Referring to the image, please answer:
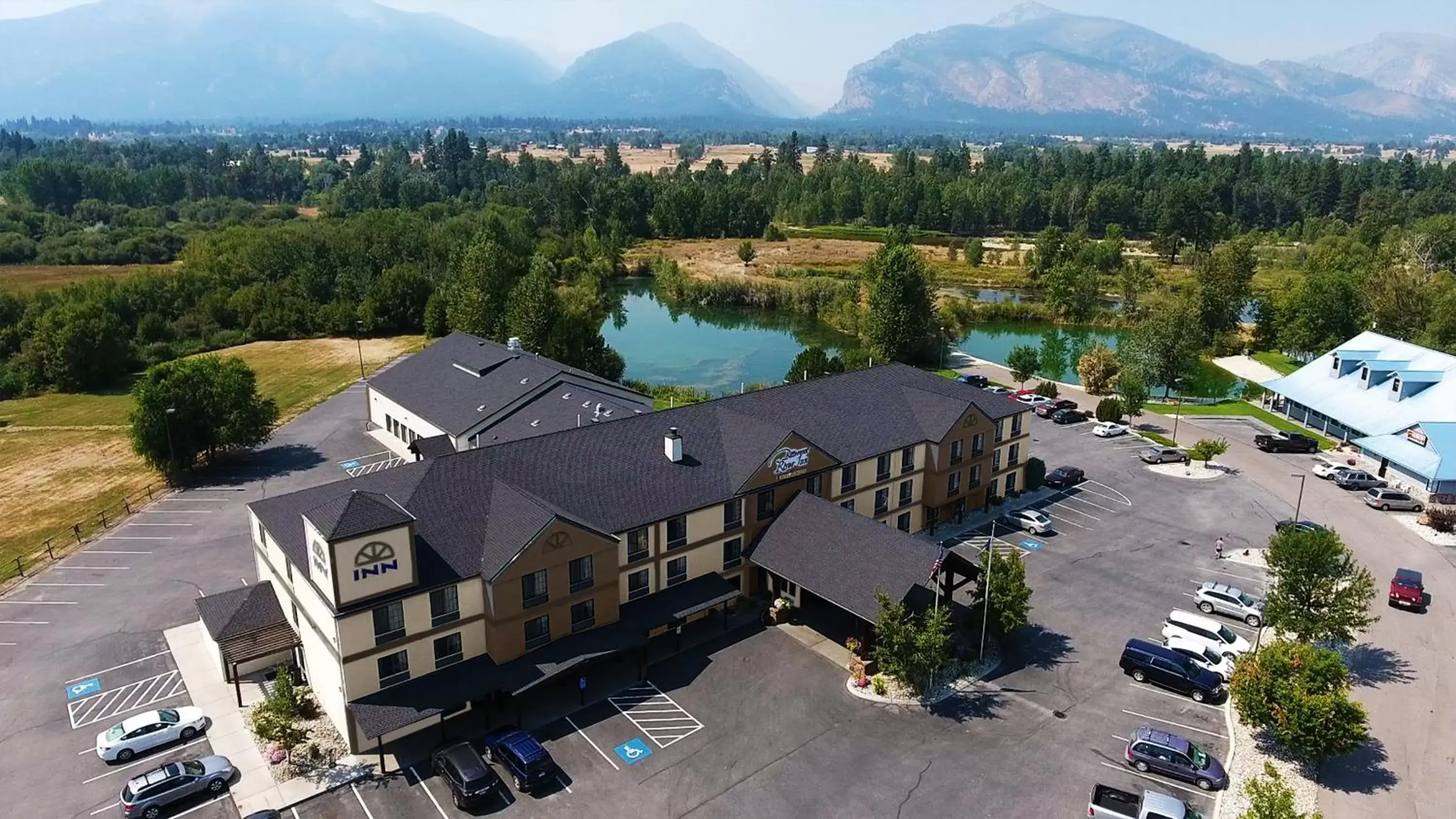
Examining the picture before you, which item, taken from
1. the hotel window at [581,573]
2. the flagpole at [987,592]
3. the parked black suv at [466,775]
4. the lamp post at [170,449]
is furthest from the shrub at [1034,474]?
the lamp post at [170,449]

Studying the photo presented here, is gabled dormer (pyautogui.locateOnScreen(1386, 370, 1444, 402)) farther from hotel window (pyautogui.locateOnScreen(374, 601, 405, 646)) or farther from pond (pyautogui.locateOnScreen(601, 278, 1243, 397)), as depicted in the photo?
hotel window (pyautogui.locateOnScreen(374, 601, 405, 646))

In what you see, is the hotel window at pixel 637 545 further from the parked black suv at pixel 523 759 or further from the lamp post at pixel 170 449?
the lamp post at pixel 170 449

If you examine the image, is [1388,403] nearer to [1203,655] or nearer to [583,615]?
[1203,655]

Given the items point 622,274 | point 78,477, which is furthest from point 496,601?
point 622,274

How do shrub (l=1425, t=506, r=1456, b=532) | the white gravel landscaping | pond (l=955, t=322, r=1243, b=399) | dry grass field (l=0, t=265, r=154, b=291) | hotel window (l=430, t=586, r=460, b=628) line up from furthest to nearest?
dry grass field (l=0, t=265, r=154, b=291), pond (l=955, t=322, r=1243, b=399), the white gravel landscaping, shrub (l=1425, t=506, r=1456, b=532), hotel window (l=430, t=586, r=460, b=628)

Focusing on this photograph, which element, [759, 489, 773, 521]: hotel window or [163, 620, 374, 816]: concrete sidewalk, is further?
[759, 489, 773, 521]: hotel window

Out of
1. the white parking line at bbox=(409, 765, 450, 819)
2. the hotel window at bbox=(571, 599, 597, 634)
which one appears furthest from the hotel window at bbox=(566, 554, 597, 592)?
the white parking line at bbox=(409, 765, 450, 819)
